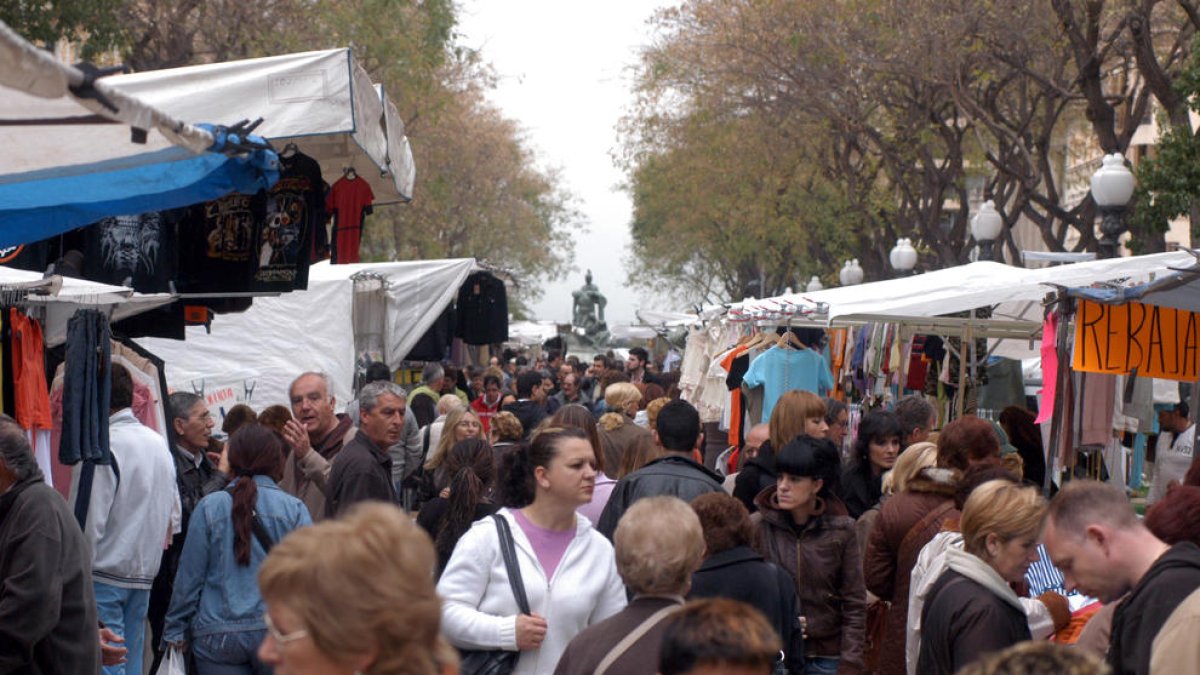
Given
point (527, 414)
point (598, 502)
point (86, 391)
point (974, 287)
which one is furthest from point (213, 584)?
point (527, 414)

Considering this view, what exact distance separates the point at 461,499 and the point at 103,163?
2531mm

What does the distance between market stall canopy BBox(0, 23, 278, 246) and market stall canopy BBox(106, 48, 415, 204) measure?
98 millimetres

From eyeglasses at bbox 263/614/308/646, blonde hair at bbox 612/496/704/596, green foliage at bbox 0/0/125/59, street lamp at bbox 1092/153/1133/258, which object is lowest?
blonde hair at bbox 612/496/704/596

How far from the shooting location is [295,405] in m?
9.16

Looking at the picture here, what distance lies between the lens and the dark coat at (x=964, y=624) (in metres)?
5.03

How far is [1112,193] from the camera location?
43.5 feet

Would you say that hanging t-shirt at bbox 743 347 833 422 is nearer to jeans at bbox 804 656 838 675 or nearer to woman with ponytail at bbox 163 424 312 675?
jeans at bbox 804 656 838 675

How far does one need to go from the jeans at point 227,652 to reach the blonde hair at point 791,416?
3235mm

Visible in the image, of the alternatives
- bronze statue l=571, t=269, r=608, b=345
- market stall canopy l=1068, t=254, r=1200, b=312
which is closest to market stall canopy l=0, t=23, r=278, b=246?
market stall canopy l=1068, t=254, r=1200, b=312

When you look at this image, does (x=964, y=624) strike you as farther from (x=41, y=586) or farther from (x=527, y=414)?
(x=527, y=414)

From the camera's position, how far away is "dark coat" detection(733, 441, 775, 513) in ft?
26.4

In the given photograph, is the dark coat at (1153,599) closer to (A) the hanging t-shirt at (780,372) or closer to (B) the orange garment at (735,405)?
(A) the hanging t-shirt at (780,372)

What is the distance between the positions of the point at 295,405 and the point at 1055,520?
18.6 feet

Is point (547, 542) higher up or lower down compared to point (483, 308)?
lower down
